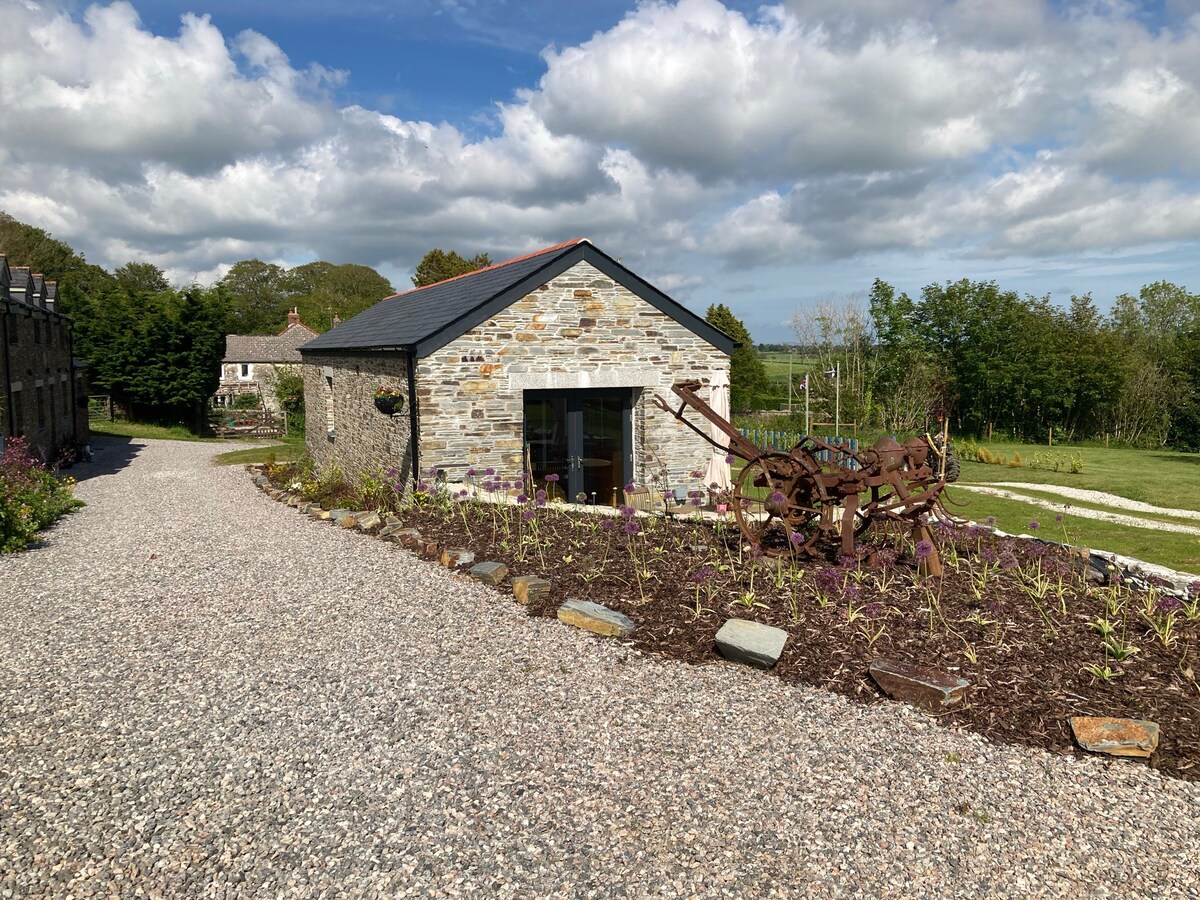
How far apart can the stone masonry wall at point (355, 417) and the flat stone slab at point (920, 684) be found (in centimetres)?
833

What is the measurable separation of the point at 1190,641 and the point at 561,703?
4.77 meters

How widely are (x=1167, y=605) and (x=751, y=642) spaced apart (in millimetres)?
3853

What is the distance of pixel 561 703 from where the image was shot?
5.27 metres

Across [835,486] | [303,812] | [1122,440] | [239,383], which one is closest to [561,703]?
[303,812]

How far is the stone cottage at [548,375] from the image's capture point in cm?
1163

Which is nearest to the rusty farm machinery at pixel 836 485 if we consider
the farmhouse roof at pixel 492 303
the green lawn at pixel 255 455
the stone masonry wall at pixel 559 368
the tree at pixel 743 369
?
the stone masonry wall at pixel 559 368

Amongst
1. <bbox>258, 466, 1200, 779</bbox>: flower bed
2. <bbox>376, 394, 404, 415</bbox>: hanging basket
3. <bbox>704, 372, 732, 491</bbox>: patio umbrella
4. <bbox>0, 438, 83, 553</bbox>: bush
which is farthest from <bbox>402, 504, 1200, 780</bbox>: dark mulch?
<bbox>0, 438, 83, 553</bbox>: bush

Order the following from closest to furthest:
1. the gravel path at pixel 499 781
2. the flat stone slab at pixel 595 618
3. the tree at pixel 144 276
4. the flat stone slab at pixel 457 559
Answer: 1. the gravel path at pixel 499 781
2. the flat stone slab at pixel 595 618
3. the flat stone slab at pixel 457 559
4. the tree at pixel 144 276

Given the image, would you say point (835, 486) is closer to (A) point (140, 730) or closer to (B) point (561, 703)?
(B) point (561, 703)

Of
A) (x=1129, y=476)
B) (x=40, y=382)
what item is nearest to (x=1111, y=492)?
(x=1129, y=476)

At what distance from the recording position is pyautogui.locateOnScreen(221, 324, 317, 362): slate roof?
43.6 metres

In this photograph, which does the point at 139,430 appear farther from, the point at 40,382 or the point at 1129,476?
the point at 1129,476

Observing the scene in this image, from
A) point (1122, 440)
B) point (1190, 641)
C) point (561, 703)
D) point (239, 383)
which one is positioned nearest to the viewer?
point (561, 703)

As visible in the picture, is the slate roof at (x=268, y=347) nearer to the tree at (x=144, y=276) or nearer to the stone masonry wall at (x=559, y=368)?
the tree at (x=144, y=276)
